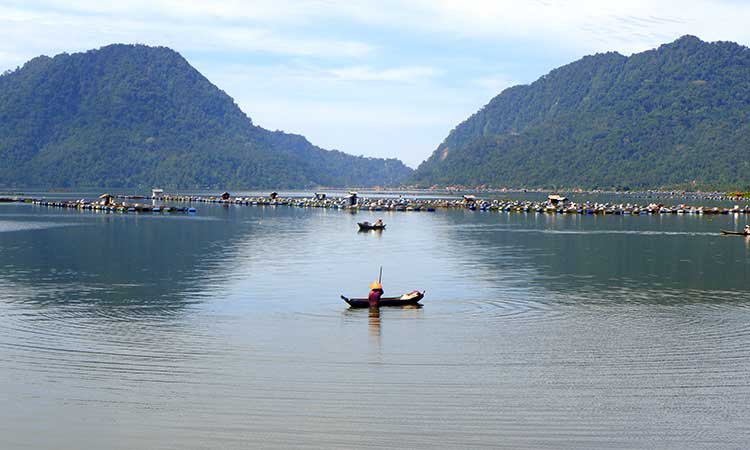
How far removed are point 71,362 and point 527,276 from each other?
31656 mm

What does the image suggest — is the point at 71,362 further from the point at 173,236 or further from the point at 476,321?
the point at 173,236

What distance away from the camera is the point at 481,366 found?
28.9 metres

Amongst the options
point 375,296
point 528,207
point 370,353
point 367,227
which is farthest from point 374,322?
point 528,207

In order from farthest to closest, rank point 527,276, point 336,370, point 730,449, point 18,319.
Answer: point 527,276 → point 18,319 → point 336,370 → point 730,449

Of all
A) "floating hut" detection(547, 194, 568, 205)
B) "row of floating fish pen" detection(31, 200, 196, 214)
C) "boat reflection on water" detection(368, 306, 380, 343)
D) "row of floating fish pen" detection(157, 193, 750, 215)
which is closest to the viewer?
"boat reflection on water" detection(368, 306, 380, 343)

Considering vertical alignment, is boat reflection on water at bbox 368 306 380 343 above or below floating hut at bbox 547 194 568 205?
below

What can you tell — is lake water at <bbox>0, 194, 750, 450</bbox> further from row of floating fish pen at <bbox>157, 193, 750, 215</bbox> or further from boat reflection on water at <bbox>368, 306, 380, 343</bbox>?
row of floating fish pen at <bbox>157, 193, 750, 215</bbox>

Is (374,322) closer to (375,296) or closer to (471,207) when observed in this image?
(375,296)

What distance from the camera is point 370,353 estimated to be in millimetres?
30750

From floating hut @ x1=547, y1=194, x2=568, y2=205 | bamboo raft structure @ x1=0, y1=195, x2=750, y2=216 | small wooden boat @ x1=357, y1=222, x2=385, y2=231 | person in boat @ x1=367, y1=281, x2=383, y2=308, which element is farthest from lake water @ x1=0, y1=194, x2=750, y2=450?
floating hut @ x1=547, y1=194, x2=568, y2=205

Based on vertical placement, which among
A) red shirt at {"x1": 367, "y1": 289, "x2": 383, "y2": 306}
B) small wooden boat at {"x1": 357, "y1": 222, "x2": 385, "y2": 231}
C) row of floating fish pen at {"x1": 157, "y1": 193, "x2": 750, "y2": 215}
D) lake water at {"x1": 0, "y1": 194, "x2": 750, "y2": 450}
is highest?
row of floating fish pen at {"x1": 157, "y1": 193, "x2": 750, "y2": 215}

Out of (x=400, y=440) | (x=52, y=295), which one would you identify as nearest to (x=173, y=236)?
(x=52, y=295)

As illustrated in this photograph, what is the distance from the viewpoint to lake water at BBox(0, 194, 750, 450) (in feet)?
73.2

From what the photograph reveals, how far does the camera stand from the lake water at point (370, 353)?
2230 centimetres
